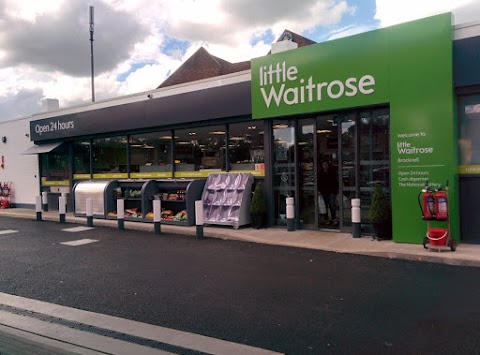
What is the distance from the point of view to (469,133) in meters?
8.51

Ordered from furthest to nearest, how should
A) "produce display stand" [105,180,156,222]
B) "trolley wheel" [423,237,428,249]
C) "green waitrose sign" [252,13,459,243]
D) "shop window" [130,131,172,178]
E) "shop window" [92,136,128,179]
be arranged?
"shop window" [92,136,128,179] < "shop window" [130,131,172,178] < "produce display stand" [105,180,156,222] < "green waitrose sign" [252,13,459,243] < "trolley wheel" [423,237,428,249]

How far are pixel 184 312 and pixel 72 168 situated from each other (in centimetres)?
1374

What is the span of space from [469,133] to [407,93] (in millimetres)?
1481

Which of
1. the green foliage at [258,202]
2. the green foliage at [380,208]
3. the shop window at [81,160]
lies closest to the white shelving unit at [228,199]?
the green foliage at [258,202]

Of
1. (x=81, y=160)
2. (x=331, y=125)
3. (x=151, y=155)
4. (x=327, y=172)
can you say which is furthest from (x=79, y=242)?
(x=81, y=160)

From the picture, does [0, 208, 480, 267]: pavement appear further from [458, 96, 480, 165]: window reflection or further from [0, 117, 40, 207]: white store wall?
[0, 117, 40, 207]: white store wall

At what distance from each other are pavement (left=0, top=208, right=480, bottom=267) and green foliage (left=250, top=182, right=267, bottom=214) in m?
0.51

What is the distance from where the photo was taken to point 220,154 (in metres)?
12.5

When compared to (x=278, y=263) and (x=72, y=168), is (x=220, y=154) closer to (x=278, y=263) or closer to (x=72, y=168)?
(x=278, y=263)

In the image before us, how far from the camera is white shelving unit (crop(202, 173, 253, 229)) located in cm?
1109

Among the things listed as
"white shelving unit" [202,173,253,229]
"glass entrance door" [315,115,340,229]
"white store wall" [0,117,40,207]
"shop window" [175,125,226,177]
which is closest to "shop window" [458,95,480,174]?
"glass entrance door" [315,115,340,229]

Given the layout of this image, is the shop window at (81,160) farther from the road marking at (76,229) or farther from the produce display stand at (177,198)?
the produce display stand at (177,198)

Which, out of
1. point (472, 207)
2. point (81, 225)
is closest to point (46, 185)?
point (81, 225)

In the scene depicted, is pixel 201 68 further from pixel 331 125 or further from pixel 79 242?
pixel 79 242
